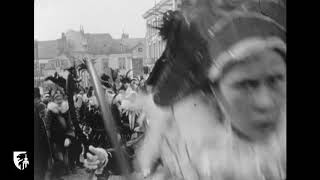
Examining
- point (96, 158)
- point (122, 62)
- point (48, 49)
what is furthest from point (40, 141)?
point (122, 62)

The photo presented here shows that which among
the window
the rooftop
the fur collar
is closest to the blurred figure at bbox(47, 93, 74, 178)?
the fur collar

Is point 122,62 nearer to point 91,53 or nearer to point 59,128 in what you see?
point 91,53

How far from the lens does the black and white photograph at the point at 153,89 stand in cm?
302

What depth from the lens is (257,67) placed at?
121 inches

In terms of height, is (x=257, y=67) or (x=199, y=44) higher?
(x=199, y=44)

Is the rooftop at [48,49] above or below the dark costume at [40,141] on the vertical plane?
above

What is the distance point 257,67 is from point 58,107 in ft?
4.69

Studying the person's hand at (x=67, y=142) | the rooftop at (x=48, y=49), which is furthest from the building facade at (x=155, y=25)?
the person's hand at (x=67, y=142)

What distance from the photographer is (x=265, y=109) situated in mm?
3098

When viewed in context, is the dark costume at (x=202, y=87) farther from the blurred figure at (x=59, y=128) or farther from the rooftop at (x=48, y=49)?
the rooftop at (x=48, y=49)

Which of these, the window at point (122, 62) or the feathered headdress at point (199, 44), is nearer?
the feathered headdress at point (199, 44)
